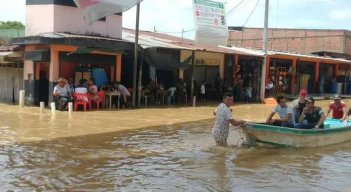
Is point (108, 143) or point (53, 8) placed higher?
point (53, 8)

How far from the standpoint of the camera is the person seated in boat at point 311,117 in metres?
13.0

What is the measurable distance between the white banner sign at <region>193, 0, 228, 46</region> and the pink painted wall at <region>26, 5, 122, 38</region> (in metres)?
4.81

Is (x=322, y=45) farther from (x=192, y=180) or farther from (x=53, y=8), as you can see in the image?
(x=192, y=180)

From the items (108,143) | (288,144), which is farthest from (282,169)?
(108,143)

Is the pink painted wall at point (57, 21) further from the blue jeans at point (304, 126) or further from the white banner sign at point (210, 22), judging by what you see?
the blue jeans at point (304, 126)

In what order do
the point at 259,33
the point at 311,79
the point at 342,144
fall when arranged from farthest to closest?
the point at 259,33, the point at 311,79, the point at 342,144

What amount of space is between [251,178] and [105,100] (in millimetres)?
13026

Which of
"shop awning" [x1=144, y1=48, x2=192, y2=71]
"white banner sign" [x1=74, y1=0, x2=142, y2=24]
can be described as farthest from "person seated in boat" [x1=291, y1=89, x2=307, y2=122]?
"shop awning" [x1=144, y1=48, x2=192, y2=71]

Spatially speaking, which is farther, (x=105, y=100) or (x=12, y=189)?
(x=105, y=100)

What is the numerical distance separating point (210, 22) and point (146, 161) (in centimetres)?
1639

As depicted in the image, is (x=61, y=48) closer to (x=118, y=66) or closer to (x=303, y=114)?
(x=118, y=66)

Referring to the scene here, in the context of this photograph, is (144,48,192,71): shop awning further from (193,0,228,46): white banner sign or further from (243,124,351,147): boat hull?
(243,124,351,147): boat hull

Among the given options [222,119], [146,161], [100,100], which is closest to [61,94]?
[100,100]

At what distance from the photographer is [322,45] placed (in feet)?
168
